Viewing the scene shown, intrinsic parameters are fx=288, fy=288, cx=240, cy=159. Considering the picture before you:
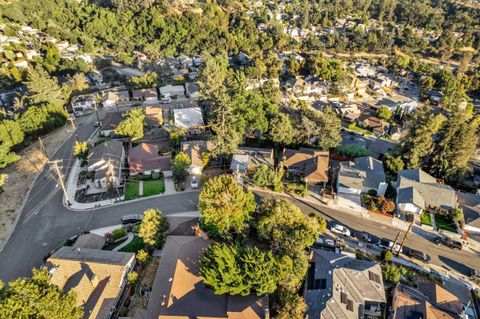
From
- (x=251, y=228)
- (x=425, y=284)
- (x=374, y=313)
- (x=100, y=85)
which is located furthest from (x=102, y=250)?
(x=100, y=85)

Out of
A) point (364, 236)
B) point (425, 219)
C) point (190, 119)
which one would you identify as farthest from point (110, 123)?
point (425, 219)

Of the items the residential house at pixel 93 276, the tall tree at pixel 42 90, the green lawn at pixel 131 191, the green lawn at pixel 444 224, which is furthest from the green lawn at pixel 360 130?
the tall tree at pixel 42 90

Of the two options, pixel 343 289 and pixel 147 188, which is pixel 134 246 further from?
pixel 343 289

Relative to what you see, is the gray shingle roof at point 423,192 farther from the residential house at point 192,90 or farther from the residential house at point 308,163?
the residential house at point 192,90

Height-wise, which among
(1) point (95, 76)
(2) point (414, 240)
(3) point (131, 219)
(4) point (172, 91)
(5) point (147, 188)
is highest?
(1) point (95, 76)

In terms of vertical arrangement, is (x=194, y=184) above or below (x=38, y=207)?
above

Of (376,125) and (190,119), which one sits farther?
(376,125)
